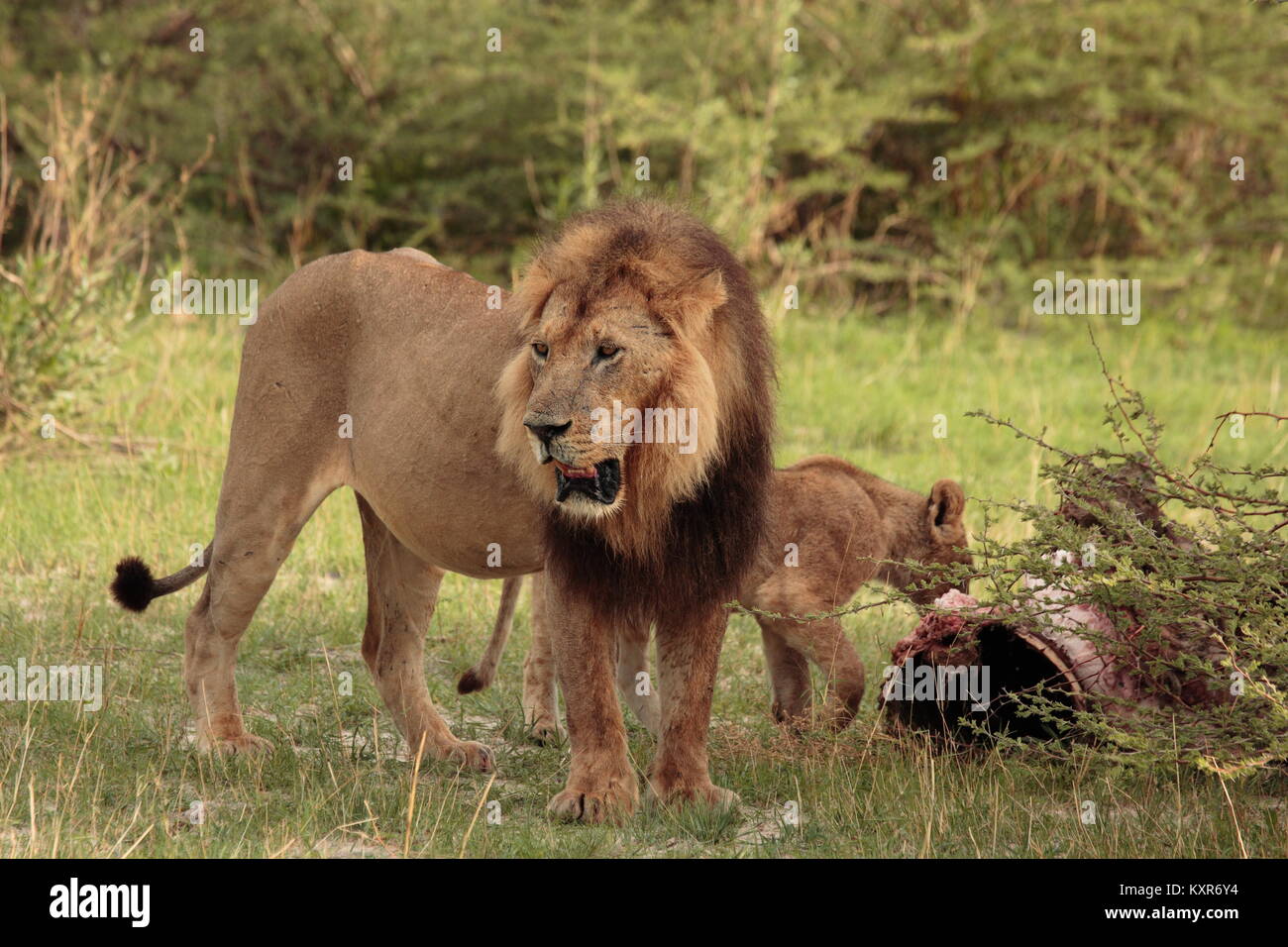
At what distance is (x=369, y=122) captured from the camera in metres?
14.4

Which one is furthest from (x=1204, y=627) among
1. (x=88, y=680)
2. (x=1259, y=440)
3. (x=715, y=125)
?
(x=715, y=125)

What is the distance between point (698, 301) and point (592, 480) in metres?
0.56

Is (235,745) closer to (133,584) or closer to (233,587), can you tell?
(233,587)

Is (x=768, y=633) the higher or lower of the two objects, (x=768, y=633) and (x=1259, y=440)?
the lower

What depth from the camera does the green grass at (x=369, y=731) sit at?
4434 mm

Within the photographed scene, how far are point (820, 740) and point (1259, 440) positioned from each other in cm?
643

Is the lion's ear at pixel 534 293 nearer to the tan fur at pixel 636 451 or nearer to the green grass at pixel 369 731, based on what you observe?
the tan fur at pixel 636 451

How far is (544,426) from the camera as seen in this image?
4.10 meters

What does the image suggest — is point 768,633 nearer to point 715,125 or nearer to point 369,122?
point 715,125

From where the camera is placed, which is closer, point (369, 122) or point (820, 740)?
point (820, 740)

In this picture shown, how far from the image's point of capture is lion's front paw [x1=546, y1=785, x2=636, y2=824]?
14.8ft

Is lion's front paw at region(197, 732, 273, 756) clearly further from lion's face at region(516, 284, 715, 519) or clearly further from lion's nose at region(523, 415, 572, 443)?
lion's nose at region(523, 415, 572, 443)

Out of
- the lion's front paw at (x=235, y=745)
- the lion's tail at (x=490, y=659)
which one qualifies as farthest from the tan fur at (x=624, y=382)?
the lion's front paw at (x=235, y=745)

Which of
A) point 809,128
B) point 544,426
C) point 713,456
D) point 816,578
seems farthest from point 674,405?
point 809,128
